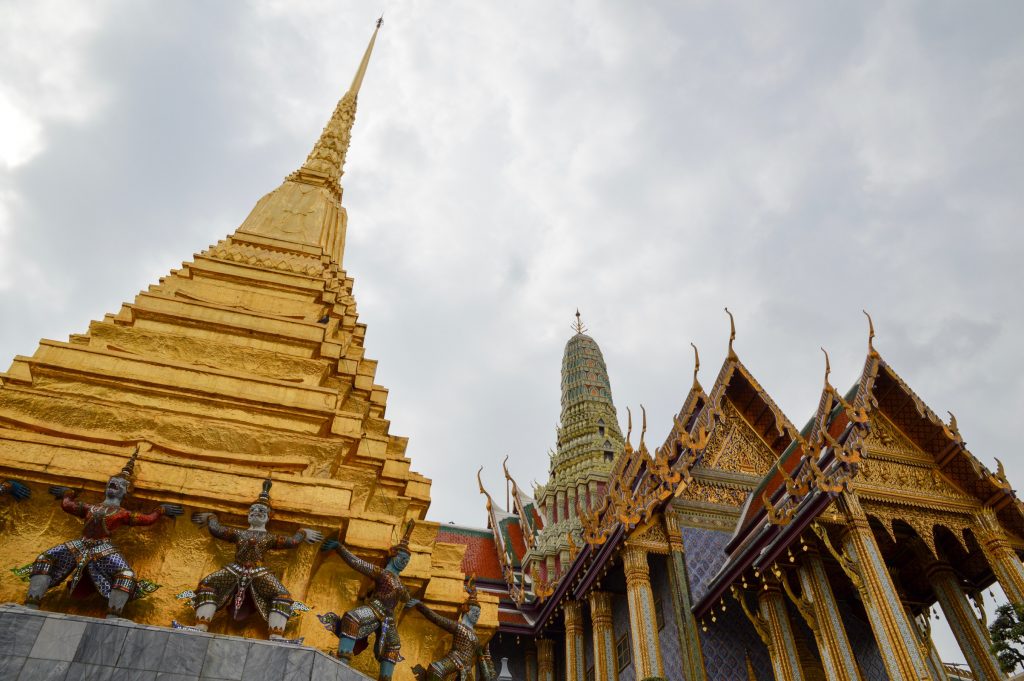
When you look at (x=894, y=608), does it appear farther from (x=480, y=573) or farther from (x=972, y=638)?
(x=480, y=573)

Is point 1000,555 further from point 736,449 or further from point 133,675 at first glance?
point 133,675

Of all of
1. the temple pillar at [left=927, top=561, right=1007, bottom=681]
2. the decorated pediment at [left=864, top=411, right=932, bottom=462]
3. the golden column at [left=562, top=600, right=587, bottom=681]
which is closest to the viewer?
the temple pillar at [left=927, top=561, right=1007, bottom=681]

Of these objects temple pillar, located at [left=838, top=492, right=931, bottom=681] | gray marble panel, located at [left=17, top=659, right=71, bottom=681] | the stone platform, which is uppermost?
temple pillar, located at [left=838, top=492, right=931, bottom=681]

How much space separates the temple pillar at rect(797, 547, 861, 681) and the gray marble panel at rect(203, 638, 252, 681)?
246 inches

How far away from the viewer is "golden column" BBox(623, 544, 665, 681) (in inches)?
338

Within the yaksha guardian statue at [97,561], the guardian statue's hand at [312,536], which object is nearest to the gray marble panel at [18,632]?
the yaksha guardian statue at [97,561]

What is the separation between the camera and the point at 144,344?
655 centimetres

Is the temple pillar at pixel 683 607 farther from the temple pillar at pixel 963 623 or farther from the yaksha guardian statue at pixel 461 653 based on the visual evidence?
the yaksha guardian statue at pixel 461 653

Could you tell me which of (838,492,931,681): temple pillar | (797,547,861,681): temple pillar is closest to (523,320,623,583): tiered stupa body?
(797,547,861,681): temple pillar

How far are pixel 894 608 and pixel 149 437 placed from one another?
6989 millimetres

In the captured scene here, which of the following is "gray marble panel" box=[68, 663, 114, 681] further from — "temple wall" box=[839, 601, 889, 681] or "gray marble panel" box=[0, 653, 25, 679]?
"temple wall" box=[839, 601, 889, 681]

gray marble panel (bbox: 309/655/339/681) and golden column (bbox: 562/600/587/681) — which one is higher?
golden column (bbox: 562/600/587/681)

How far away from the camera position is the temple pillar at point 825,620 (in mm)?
7254

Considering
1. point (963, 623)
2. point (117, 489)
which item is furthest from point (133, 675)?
point (963, 623)
